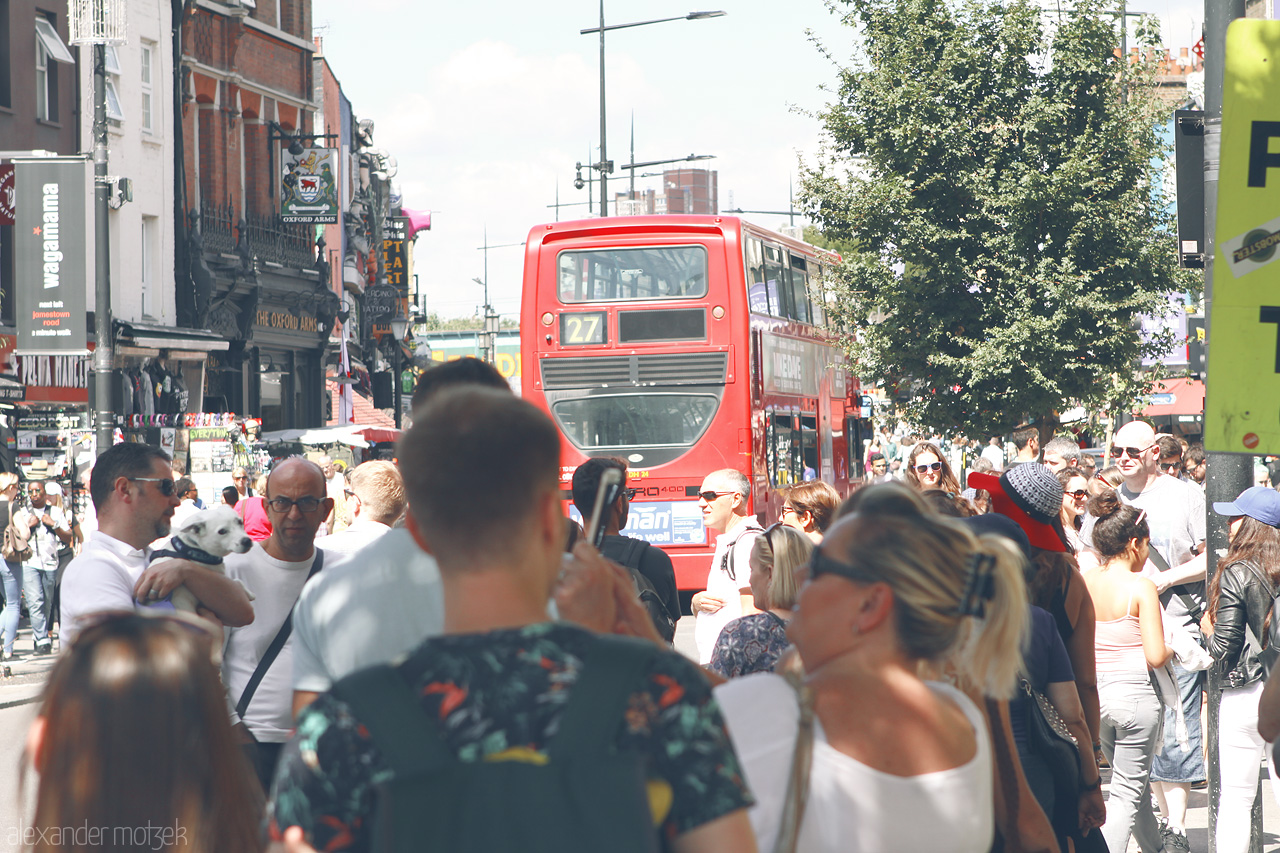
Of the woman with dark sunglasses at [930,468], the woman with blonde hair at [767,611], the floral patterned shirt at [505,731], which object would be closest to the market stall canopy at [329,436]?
the woman with dark sunglasses at [930,468]

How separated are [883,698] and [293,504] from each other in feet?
10.7

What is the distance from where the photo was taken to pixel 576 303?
17.2m

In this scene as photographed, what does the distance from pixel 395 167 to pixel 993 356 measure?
35525 mm

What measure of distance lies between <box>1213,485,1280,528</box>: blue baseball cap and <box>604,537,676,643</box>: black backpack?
2468 millimetres

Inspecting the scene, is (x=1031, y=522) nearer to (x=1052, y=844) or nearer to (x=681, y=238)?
(x=1052, y=844)

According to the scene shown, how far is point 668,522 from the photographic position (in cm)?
1725

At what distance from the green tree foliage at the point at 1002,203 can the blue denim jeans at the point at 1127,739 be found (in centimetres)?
1458

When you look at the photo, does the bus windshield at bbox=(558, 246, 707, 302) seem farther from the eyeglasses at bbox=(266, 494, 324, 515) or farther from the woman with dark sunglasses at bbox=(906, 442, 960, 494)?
the eyeglasses at bbox=(266, 494, 324, 515)

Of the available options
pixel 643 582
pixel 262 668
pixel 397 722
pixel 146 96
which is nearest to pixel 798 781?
pixel 397 722

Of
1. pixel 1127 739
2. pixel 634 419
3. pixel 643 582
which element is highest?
pixel 634 419

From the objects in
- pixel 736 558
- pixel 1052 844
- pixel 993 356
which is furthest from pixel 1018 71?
pixel 1052 844

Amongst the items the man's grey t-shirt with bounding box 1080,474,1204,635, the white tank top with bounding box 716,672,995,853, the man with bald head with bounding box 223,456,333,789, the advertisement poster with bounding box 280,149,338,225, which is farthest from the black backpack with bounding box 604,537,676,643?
the advertisement poster with bounding box 280,149,338,225

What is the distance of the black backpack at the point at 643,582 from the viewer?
6105 millimetres

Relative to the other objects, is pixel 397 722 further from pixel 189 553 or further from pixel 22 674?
pixel 22 674
